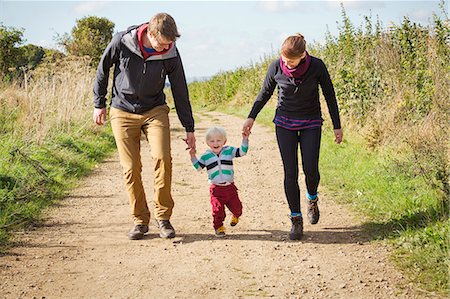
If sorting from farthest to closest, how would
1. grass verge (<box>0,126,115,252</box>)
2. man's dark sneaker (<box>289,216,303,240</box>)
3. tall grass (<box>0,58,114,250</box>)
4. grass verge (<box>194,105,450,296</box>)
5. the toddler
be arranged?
tall grass (<box>0,58,114,250</box>) → grass verge (<box>0,126,115,252</box>) → the toddler → man's dark sneaker (<box>289,216,303,240</box>) → grass verge (<box>194,105,450,296</box>)

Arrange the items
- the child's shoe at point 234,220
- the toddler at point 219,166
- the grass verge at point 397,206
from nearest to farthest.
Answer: the grass verge at point 397,206 < the toddler at point 219,166 < the child's shoe at point 234,220

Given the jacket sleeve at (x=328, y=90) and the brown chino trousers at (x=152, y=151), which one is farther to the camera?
the brown chino trousers at (x=152, y=151)

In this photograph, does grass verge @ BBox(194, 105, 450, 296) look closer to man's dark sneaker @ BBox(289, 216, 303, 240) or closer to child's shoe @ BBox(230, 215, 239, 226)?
man's dark sneaker @ BBox(289, 216, 303, 240)

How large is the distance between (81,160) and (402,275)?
685 cm

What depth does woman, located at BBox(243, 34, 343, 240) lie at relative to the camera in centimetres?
544

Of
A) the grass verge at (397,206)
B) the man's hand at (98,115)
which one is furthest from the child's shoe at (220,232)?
the man's hand at (98,115)

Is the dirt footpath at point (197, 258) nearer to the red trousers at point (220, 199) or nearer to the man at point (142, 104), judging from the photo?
the red trousers at point (220, 199)

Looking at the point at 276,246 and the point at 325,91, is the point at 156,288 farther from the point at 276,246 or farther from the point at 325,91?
the point at 325,91

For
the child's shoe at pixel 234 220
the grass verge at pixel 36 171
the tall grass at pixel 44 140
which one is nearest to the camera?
the child's shoe at pixel 234 220

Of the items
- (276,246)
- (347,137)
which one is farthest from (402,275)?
(347,137)

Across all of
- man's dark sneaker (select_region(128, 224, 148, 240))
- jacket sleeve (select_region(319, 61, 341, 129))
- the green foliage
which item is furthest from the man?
the green foliage

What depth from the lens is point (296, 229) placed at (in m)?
5.63

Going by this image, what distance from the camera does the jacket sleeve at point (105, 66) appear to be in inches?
220

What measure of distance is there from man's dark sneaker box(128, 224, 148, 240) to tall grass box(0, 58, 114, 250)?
123 centimetres
